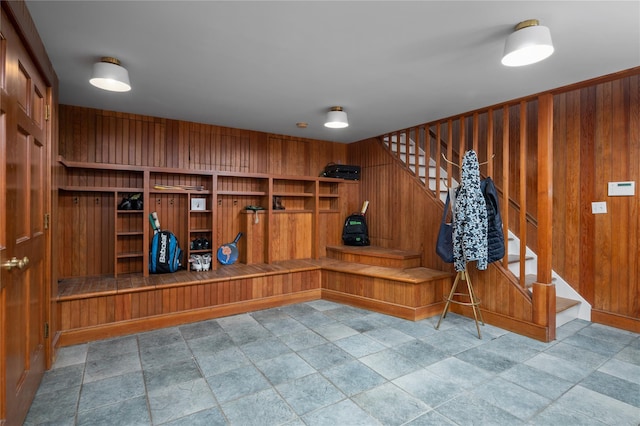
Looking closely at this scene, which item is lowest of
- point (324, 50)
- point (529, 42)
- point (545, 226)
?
point (545, 226)

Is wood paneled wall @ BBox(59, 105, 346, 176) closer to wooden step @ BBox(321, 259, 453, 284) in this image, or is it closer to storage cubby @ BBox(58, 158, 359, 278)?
storage cubby @ BBox(58, 158, 359, 278)

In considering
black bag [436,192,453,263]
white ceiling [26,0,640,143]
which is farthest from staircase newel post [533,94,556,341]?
black bag [436,192,453,263]

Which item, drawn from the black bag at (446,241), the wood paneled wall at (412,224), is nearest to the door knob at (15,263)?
the black bag at (446,241)

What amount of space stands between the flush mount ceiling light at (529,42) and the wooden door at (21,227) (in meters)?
2.80

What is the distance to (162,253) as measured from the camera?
4.04 m

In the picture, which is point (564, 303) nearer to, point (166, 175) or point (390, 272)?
point (390, 272)

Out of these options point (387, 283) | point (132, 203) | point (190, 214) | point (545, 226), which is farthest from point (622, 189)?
point (132, 203)

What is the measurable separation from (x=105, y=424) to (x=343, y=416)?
1.42m

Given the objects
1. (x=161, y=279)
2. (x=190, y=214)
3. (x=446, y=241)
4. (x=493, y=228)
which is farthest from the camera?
(x=190, y=214)

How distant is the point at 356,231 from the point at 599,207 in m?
3.08

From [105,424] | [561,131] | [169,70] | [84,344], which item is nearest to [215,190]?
[169,70]

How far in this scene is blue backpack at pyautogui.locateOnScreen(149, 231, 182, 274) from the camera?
403 centimetres

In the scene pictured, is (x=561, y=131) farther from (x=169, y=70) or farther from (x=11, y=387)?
(x=11, y=387)

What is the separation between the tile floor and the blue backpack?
873mm
